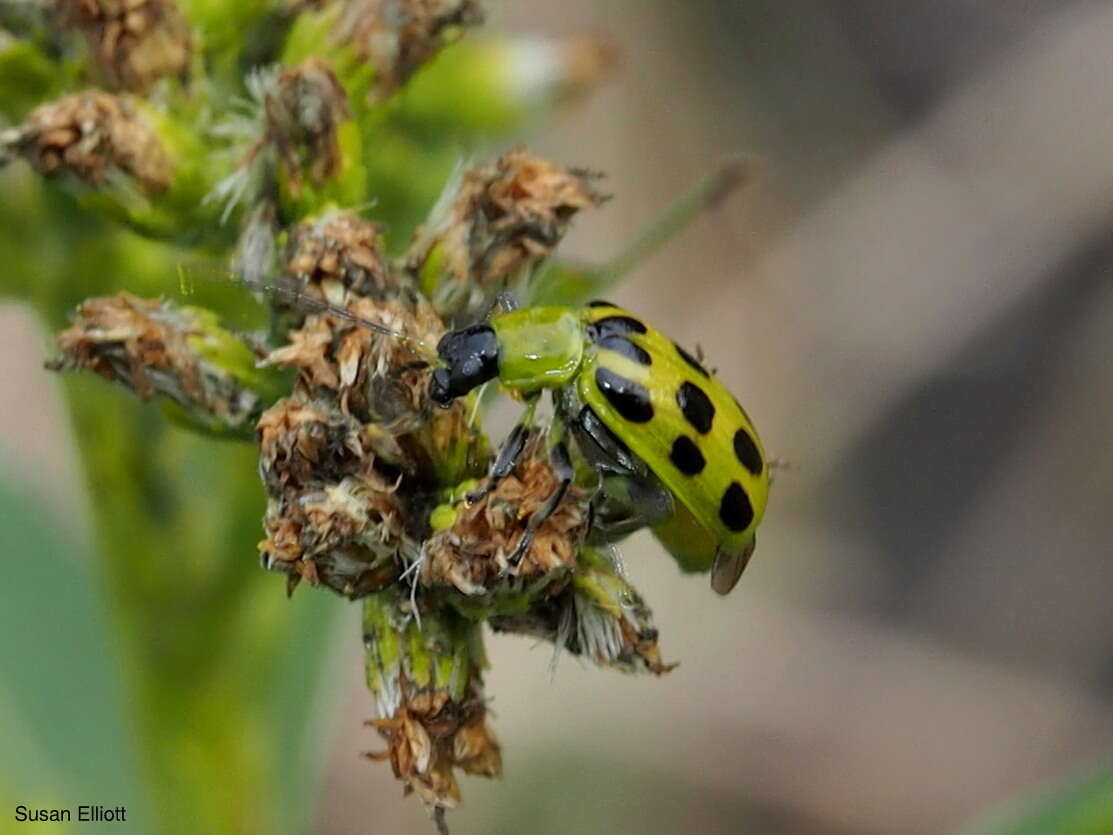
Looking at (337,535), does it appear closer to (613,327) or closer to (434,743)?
(434,743)

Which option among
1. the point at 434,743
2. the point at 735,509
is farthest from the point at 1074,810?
the point at 434,743

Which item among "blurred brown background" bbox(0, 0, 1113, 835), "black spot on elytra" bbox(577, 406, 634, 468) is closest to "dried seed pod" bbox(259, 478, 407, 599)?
"black spot on elytra" bbox(577, 406, 634, 468)

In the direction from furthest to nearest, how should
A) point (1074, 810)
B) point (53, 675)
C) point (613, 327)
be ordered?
point (53, 675), point (1074, 810), point (613, 327)

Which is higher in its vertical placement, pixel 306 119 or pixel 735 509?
pixel 306 119

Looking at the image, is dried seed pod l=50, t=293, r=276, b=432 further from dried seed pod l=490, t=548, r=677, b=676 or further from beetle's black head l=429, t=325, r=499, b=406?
dried seed pod l=490, t=548, r=677, b=676

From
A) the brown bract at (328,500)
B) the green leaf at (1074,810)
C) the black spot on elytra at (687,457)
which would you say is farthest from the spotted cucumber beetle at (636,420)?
the green leaf at (1074,810)

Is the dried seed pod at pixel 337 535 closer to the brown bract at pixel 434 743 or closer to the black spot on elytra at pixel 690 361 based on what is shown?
the brown bract at pixel 434 743
